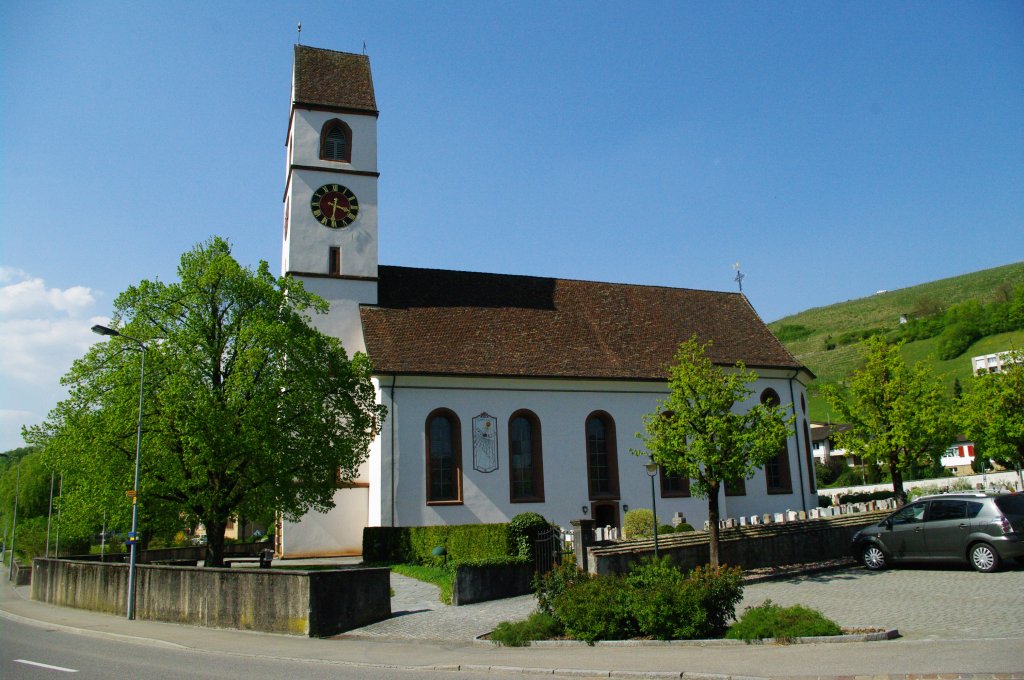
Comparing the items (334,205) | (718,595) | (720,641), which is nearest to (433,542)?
(718,595)

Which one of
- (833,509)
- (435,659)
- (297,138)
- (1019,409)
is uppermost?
(297,138)

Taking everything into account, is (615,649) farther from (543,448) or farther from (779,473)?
(779,473)

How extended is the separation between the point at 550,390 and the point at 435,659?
19170 millimetres

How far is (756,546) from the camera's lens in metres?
21.6

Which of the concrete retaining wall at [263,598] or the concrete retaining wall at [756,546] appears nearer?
the concrete retaining wall at [263,598]

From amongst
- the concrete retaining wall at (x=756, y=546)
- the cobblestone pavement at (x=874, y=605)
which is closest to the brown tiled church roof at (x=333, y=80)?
the cobblestone pavement at (x=874, y=605)

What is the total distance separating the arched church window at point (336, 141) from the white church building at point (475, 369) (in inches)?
2.4

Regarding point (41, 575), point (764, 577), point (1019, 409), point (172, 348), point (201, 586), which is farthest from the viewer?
point (1019, 409)

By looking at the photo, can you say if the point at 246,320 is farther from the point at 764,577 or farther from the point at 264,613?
the point at 764,577

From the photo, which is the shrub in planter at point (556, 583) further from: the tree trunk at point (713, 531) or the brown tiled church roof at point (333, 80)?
the brown tiled church roof at point (333, 80)

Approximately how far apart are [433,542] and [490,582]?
20.9 feet

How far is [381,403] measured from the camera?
28844 millimetres

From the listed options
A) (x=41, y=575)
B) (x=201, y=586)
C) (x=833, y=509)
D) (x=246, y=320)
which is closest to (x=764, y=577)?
(x=833, y=509)

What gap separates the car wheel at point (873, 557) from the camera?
1977 centimetres
